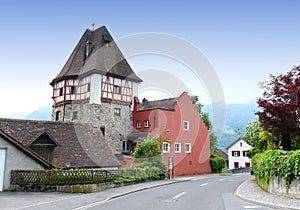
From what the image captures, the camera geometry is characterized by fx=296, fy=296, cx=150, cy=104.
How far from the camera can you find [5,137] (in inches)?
639

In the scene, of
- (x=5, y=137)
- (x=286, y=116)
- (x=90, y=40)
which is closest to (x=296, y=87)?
(x=286, y=116)

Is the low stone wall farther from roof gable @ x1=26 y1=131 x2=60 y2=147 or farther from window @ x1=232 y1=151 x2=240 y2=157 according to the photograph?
window @ x1=232 y1=151 x2=240 y2=157

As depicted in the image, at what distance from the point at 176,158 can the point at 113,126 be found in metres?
8.26

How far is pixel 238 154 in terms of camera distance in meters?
65.2

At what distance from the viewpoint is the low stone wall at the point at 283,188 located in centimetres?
1246

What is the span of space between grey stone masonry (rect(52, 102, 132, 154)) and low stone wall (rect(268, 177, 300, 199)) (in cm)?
2144

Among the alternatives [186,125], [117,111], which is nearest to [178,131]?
[186,125]

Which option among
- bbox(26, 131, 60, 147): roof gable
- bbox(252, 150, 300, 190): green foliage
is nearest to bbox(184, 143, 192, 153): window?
bbox(26, 131, 60, 147): roof gable

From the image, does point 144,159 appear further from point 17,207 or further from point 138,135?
point 17,207

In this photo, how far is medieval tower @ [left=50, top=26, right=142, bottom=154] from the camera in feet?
108

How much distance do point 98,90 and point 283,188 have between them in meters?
23.6

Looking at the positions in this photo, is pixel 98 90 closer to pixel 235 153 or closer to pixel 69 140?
pixel 69 140

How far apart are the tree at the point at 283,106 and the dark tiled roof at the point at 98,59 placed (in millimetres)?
19703

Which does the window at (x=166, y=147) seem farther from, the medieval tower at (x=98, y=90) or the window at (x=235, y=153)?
the window at (x=235, y=153)
